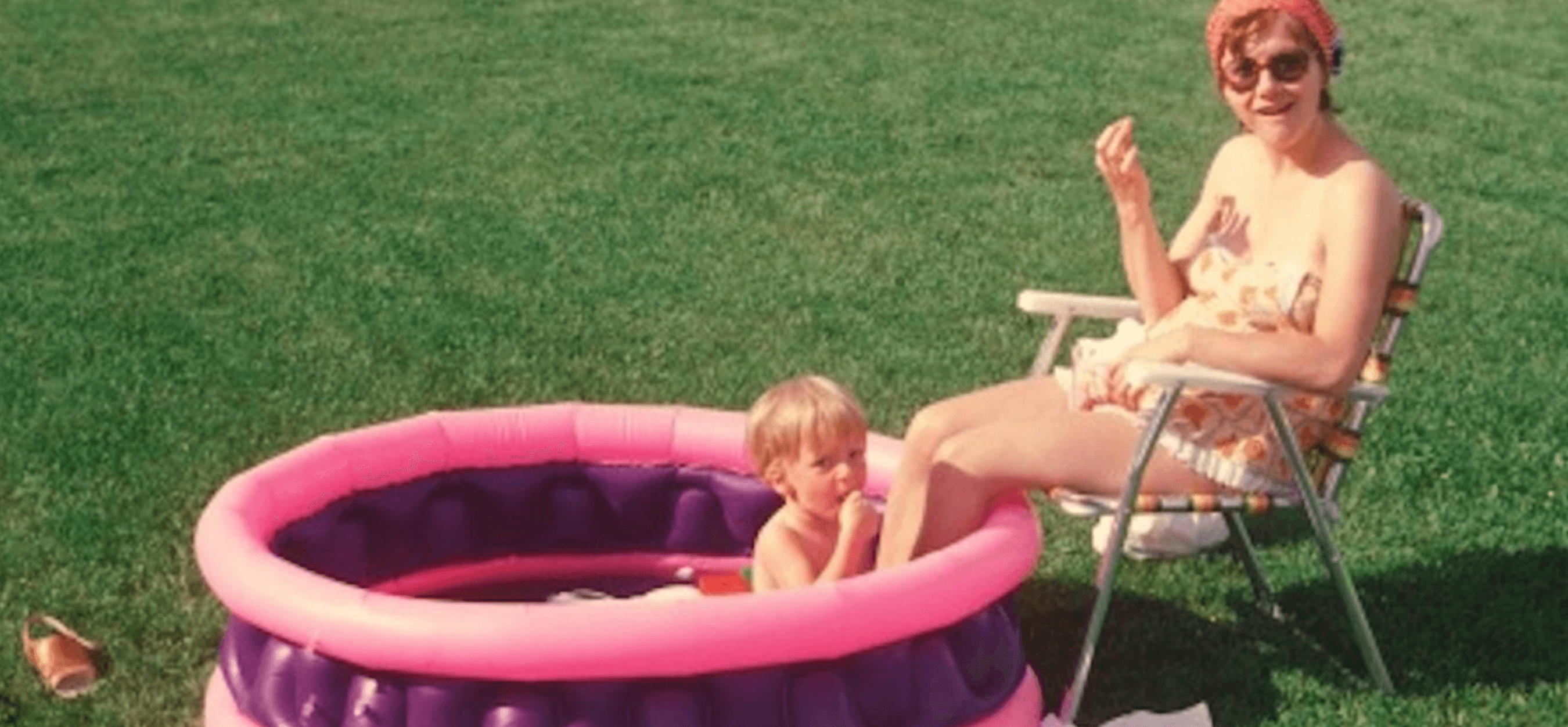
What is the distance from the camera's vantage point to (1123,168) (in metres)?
4.96

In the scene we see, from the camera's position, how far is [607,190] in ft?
35.1

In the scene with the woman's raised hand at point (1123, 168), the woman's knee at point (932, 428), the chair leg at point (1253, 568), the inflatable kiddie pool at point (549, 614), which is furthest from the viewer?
the chair leg at point (1253, 568)

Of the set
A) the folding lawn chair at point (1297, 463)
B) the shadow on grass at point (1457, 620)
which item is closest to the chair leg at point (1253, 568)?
the shadow on grass at point (1457, 620)

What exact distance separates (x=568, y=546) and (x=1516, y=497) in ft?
9.11

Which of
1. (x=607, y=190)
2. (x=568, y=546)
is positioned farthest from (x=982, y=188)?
(x=568, y=546)

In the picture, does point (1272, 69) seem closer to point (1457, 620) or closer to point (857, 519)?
point (857, 519)

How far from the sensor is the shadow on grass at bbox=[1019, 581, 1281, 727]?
4945 mm

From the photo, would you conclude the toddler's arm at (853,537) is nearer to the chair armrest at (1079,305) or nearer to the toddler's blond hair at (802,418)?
the toddler's blond hair at (802,418)

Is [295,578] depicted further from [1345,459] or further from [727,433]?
[1345,459]

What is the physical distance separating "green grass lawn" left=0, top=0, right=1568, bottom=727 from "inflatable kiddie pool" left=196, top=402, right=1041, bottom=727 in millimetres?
550

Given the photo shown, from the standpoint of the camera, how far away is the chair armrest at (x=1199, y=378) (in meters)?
4.44

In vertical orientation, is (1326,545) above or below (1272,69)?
below

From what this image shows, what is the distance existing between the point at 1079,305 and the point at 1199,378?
2.99ft

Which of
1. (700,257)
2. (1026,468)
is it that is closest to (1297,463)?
(1026,468)
